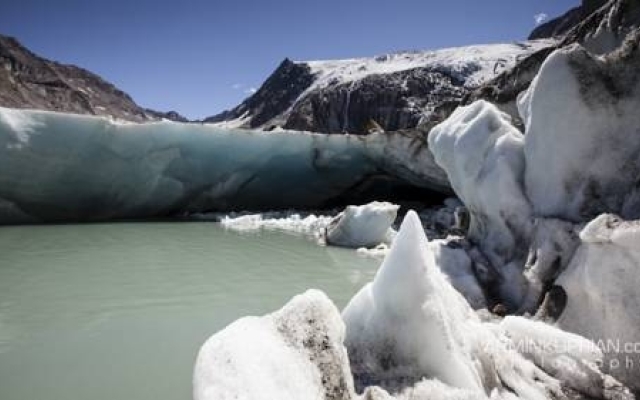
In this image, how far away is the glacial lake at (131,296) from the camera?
2994 mm

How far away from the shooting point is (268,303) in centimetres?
471

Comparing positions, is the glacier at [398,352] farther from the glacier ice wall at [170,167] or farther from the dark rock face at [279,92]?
the dark rock face at [279,92]

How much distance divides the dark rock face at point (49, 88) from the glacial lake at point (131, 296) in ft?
132

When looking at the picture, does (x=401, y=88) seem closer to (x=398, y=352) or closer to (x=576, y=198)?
(x=576, y=198)

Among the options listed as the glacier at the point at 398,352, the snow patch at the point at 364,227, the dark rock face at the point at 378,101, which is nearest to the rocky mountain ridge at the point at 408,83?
the dark rock face at the point at 378,101

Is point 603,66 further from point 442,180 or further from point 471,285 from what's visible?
point 442,180

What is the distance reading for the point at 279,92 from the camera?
69.8 meters

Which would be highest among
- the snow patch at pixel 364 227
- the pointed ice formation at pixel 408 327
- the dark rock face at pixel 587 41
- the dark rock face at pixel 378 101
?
the dark rock face at pixel 378 101

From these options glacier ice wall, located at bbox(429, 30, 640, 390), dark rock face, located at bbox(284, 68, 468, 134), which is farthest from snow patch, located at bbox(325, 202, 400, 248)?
dark rock face, located at bbox(284, 68, 468, 134)

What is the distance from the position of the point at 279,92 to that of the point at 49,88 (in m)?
29.1

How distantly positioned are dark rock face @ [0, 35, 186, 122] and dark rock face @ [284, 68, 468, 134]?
85.2ft

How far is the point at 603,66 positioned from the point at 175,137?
910 cm

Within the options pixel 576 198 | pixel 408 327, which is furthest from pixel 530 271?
pixel 408 327

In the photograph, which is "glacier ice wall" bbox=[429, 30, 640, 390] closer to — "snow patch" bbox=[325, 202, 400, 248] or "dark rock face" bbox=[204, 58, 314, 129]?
"snow patch" bbox=[325, 202, 400, 248]
